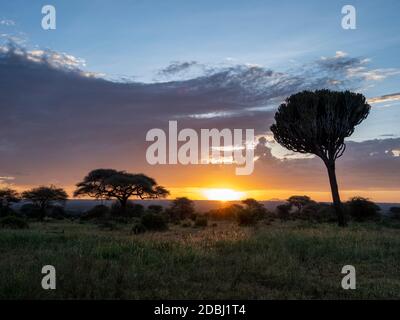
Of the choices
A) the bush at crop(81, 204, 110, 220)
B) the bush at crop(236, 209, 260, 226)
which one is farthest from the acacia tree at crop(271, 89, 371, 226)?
the bush at crop(81, 204, 110, 220)

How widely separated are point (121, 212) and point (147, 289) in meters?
34.2

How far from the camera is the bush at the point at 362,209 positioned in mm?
32188

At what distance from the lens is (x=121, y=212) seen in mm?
39594

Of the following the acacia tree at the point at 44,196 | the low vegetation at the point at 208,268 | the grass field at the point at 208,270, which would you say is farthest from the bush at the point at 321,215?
the acacia tree at the point at 44,196

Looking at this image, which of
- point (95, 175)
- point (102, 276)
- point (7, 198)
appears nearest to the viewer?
point (102, 276)

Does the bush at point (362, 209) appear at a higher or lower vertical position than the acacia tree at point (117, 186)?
lower

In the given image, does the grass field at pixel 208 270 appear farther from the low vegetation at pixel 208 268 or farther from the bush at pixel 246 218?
the bush at pixel 246 218

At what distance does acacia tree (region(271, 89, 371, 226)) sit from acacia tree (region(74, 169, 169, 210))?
22.9 metres

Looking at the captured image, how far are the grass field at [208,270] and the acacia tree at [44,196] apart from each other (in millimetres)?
37237

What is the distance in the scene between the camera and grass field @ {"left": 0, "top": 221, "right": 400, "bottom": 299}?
625cm

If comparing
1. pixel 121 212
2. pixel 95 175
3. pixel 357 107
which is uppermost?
pixel 357 107

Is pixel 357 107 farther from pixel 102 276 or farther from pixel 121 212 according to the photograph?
pixel 121 212
